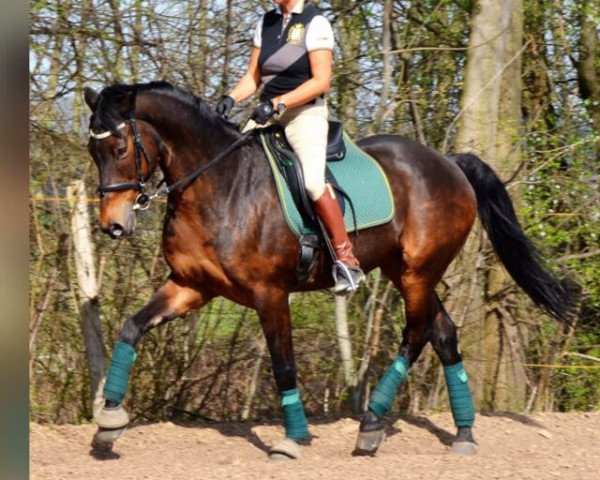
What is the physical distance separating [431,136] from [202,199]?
136 inches

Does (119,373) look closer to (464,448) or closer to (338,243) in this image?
(338,243)

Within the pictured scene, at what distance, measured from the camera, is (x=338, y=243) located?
16.8ft

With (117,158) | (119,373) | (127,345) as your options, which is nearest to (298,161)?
(117,158)

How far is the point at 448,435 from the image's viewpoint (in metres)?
6.22

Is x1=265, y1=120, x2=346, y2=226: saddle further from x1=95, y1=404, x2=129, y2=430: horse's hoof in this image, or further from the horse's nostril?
x1=95, y1=404, x2=129, y2=430: horse's hoof

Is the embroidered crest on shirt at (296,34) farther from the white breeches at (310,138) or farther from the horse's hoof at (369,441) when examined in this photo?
the horse's hoof at (369,441)

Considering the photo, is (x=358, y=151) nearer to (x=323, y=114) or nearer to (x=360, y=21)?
(x=323, y=114)

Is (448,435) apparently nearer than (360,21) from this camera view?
Yes

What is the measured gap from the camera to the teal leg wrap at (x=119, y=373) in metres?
5.05

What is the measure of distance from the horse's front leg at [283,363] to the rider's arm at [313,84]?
42.4 inches

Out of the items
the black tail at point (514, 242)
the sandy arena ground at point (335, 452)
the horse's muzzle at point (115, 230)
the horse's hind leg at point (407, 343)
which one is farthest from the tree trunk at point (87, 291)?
the black tail at point (514, 242)

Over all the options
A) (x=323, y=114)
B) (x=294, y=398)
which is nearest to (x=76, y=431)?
(x=294, y=398)

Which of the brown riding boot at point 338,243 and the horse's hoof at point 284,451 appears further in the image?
the horse's hoof at point 284,451

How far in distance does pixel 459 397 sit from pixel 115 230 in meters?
2.47
